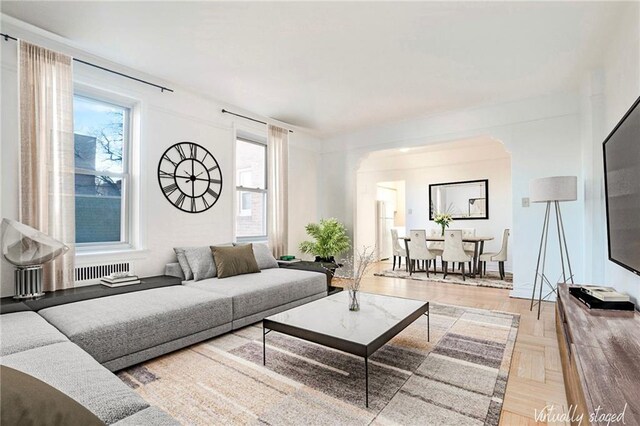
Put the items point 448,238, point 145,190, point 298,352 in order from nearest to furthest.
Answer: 1. point 298,352
2. point 145,190
3. point 448,238

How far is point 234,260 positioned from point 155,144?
65.3 inches

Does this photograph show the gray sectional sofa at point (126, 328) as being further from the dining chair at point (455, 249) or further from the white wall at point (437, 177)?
the white wall at point (437, 177)

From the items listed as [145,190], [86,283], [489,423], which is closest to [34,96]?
[145,190]

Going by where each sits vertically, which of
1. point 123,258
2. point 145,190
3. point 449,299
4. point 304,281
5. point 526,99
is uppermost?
point 526,99

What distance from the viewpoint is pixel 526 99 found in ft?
14.6

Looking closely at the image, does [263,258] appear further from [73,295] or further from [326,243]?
[73,295]

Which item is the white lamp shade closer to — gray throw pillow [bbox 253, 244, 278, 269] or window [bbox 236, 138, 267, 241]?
gray throw pillow [bbox 253, 244, 278, 269]

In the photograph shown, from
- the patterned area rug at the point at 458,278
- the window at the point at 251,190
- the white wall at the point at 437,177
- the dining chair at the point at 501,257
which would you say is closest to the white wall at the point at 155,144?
the window at the point at 251,190

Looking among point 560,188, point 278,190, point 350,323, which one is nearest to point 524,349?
point 350,323

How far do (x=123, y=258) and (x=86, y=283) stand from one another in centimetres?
40

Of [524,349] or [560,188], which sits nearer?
[524,349]

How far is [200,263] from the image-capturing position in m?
3.51

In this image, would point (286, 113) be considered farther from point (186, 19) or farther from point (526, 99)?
point (526, 99)

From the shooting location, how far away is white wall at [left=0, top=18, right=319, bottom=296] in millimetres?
2723
